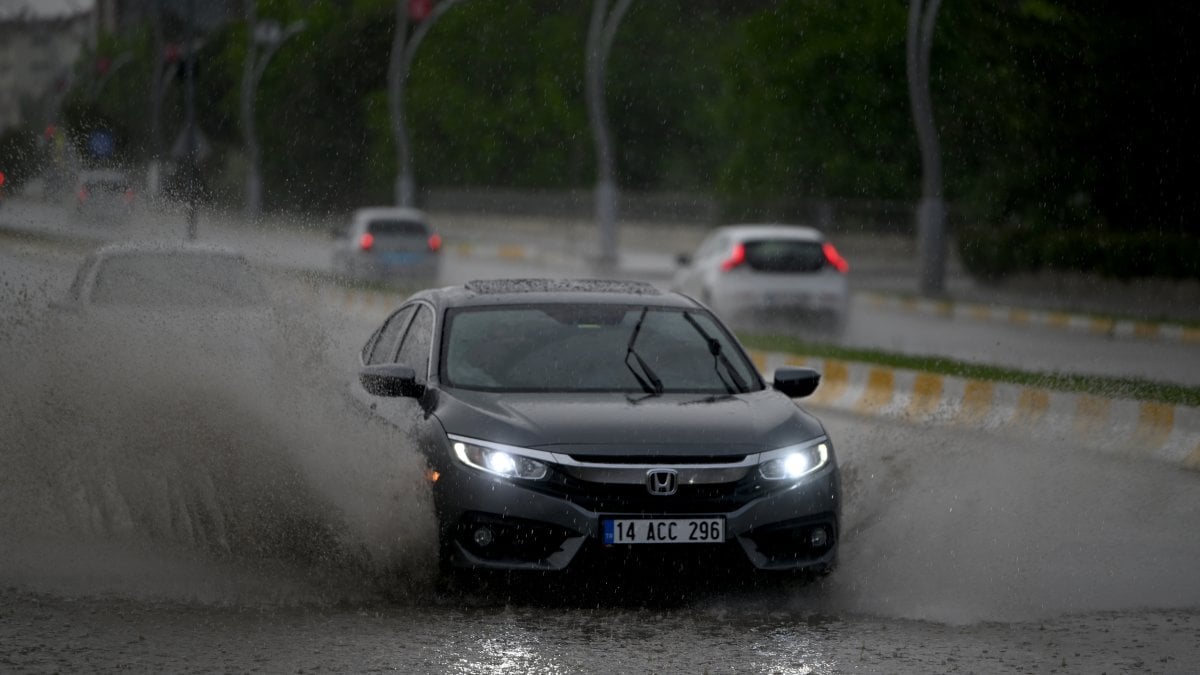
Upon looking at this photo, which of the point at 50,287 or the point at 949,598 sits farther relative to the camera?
the point at 50,287

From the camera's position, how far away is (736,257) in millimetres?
28547

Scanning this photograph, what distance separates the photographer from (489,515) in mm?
7555

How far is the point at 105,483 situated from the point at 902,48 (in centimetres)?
4673

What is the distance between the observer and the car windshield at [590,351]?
335 inches

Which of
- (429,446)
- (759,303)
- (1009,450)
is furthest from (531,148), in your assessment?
(429,446)

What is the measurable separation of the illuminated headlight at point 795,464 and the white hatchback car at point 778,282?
20.1 meters

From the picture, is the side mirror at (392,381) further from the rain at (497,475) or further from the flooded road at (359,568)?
the flooded road at (359,568)

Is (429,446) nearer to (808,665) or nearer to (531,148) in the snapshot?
(808,665)

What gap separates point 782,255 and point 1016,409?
13793mm

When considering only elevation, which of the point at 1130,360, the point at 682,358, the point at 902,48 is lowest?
the point at 1130,360

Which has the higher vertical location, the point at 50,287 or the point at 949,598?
the point at 50,287

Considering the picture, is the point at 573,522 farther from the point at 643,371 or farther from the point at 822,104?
the point at 822,104

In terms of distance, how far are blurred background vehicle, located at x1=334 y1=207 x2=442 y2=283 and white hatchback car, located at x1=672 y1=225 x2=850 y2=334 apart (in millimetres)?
12195

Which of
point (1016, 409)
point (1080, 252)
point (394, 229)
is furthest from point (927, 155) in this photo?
point (1016, 409)
